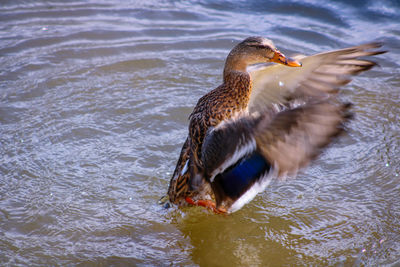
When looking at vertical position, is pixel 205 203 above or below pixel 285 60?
below

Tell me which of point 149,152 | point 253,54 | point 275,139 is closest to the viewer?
point 275,139

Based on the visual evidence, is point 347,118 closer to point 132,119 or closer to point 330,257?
point 330,257

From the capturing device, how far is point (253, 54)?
4.12 meters

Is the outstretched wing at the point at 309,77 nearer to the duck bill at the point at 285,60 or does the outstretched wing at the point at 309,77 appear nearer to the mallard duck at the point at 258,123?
the mallard duck at the point at 258,123

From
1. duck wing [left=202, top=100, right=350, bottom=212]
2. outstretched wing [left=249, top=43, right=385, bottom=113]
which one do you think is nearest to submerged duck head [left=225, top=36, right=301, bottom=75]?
outstretched wing [left=249, top=43, right=385, bottom=113]

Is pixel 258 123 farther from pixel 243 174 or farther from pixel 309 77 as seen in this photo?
pixel 309 77

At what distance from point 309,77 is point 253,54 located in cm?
52

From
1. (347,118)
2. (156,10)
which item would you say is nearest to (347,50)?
(347,118)

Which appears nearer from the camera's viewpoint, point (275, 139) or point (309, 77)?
point (275, 139)

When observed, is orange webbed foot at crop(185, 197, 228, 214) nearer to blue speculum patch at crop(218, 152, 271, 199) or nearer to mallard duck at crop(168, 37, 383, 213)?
mallard duck at crop(168, 37, 383, 213)

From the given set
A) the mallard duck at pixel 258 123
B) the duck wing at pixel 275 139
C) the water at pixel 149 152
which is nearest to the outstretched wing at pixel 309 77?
the mallard duck at pixel 258 123

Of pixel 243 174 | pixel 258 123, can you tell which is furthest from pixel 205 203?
pixel 258 123

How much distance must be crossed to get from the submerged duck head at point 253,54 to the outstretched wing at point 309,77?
13 centimetres

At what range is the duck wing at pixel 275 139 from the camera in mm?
2830
